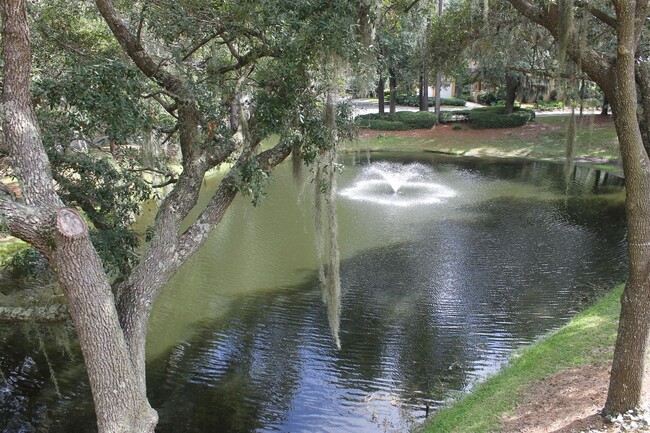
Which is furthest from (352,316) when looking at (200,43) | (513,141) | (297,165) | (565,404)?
(513,141)

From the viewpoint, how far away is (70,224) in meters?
4.20

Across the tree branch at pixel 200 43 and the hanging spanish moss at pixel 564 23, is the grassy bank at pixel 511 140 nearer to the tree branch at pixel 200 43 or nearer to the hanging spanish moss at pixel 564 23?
the tree branch at pixel 200 43

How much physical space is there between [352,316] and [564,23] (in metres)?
5.93

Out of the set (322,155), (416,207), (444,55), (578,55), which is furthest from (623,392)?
(416,207)

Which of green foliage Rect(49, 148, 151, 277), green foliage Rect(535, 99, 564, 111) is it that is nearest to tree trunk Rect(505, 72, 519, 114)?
green foliage Rect(535, 99, 564, 111)

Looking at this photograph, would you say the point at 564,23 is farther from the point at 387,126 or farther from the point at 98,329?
the point at 387,126

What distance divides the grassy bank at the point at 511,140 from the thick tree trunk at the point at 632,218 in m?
18.8

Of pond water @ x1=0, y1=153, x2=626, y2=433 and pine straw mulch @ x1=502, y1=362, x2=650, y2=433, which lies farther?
pond water @ x1=0, y1=153, x2=626, y2=433

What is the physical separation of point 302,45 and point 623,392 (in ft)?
15.4

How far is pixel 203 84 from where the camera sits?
253 inches

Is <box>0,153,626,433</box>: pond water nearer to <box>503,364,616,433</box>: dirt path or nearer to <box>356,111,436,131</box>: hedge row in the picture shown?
<box>503,364,616,433</box>: dirt path

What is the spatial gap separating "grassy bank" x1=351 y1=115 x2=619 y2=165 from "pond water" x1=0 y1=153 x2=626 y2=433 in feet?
25.0

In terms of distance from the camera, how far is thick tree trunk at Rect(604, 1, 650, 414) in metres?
4.79

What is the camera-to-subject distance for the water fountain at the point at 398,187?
16.8 m
